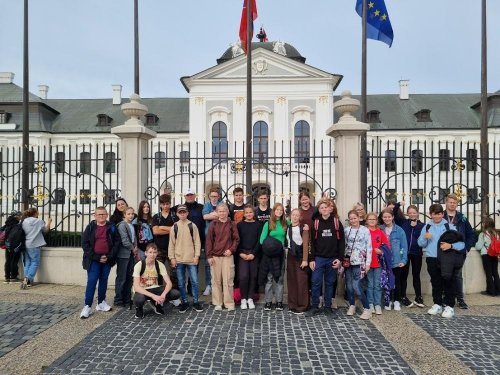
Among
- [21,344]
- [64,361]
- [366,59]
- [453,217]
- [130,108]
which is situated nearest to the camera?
[64,361]

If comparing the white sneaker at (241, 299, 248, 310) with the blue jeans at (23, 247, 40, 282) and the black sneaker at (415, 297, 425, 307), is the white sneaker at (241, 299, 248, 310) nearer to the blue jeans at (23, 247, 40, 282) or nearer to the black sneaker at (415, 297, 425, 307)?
the black sneaker at (415, 297, 425, 307)

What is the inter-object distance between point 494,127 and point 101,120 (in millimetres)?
32052

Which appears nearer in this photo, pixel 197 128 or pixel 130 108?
pixel 130 108

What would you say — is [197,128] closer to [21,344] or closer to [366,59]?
[366,59]

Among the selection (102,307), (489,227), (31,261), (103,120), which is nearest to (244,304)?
(102,307)

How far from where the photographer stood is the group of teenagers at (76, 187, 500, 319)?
19.1ft

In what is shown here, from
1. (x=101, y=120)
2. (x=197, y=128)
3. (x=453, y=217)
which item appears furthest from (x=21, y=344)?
(x=101, y=120)

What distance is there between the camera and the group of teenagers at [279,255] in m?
5.81

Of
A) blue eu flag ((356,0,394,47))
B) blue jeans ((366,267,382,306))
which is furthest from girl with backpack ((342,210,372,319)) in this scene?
blue eu flag ((356,0,394,47))

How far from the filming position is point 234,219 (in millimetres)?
6484

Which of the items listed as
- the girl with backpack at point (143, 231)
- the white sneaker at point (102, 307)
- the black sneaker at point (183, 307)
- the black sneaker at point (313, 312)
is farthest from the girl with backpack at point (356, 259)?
the white sneaker at point (102, 307)

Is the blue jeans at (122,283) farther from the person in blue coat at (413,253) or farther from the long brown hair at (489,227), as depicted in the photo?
the long brown hair at (489,227)

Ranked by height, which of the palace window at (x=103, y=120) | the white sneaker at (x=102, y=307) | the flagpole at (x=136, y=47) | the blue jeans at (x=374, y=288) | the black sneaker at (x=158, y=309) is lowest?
the white sneaker at (x=102, y=307)

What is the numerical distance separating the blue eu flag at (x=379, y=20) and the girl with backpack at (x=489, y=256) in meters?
6.94
